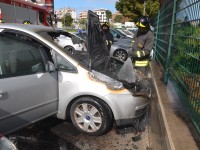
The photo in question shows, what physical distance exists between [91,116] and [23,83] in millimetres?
1083

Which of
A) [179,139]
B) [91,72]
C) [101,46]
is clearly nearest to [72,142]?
[91,72]

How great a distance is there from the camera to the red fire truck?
32.0 feet

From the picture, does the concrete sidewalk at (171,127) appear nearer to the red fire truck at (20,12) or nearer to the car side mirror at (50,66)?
the car side mirror at (50,66)

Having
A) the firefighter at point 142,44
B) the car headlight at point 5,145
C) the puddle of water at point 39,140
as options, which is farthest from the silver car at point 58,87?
the firefighter at point 142,44

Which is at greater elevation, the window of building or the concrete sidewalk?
the window of building

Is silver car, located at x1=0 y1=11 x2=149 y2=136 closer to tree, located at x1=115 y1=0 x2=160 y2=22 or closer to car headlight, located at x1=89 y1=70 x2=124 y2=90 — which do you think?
car headlight, located at x1=89 y1=70 x2=124 y2=90

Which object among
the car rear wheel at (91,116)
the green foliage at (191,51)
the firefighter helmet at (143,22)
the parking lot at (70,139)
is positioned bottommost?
the parking lot at (70,139)

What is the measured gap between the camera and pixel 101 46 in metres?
4.95

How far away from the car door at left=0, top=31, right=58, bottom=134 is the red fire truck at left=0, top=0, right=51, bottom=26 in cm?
631

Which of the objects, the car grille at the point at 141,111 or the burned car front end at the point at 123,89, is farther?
the car grille at the point at 141,111

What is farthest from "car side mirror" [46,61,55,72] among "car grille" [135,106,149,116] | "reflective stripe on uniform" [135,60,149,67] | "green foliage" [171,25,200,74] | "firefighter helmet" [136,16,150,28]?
"firefighter helmet" [136,16,150,28]

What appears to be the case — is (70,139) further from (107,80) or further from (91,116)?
(107,80)

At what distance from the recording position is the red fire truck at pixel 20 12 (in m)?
9.75

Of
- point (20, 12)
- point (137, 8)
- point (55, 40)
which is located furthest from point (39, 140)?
point (137, 8)
